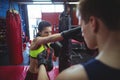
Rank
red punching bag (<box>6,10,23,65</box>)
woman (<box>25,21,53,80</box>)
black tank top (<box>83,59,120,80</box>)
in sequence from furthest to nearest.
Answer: red punching bag (<box>6,10,23,65</box>), woman (<box>25,21,53,80</box>), black tank top (<box>83,59,120,80</box>)

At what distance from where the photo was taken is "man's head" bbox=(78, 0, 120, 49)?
0.52 metres

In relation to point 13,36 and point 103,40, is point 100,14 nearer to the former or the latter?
point 103,40

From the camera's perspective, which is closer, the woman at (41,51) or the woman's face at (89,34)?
the woman's face at (89,34)

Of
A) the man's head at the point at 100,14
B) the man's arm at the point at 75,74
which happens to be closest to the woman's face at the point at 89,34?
the man's head at the point at 100,14

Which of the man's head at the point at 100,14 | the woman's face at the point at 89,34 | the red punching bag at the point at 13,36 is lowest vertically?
the red punching bag at the point at 13,36

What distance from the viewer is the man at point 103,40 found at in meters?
0.52

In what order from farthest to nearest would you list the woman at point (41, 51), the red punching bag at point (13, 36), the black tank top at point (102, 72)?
the red punching bag at point (13, 36) → the woman at point (41, 51) → the black tank top at point (102, 72)

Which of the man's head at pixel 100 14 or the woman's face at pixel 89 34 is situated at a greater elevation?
the man's head at pixel 100 14

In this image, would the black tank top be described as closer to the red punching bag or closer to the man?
the man

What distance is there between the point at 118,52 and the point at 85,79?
0.13 metres

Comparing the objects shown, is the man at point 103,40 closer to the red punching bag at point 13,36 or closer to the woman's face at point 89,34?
the woman's face at point 89,34

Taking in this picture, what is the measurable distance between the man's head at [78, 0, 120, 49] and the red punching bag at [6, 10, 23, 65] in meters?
4.09

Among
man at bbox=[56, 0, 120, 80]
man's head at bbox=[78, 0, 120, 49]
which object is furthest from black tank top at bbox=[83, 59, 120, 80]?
man's head at bbox=[78, 0, 120, 49]

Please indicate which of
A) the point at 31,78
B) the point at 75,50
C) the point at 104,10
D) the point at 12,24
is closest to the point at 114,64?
the point at 104,10
